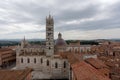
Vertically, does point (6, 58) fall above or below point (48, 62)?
below

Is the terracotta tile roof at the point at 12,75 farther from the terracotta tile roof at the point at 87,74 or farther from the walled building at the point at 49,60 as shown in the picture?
the walled building at the point at 49,60

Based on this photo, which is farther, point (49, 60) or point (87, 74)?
point (49, 60)

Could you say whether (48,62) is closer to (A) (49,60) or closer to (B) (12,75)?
(A) (49,60)

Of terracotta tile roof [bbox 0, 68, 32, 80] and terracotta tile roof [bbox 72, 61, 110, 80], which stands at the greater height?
terracotta tile roof [bbox 72, 61, 110, 80]

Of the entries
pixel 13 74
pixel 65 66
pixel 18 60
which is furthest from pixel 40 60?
A: pixel 13 74

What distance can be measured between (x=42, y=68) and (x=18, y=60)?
25.0 ft

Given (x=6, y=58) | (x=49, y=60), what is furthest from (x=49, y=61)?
(x=6, y=58)

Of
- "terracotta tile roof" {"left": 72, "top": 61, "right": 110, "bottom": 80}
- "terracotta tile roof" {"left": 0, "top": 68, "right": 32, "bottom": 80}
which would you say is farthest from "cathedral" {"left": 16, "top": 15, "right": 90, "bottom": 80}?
"terracotta tile roof" {"left": 72, "top": 61, "right": 110, "bottom": 80}

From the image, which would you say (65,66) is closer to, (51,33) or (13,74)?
(51,33)

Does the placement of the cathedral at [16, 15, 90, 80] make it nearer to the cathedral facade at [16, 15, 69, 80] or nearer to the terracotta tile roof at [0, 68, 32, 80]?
the cathedral facade at [16, 15, 69, 80]

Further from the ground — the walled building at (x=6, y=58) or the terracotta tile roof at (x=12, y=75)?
the terracotta tile roof at (x=12, y=75)

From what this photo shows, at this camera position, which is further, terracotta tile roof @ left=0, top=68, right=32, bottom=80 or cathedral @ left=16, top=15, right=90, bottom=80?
cathedral @ left=16, top=15, right=90, bottom=80

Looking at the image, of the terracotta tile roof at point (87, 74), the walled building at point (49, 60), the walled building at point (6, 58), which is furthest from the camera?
the walled building at point (6, 58)

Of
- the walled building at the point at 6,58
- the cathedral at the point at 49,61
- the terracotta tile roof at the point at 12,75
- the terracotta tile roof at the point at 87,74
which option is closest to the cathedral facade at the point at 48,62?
the cathedral at the point at 49,61
